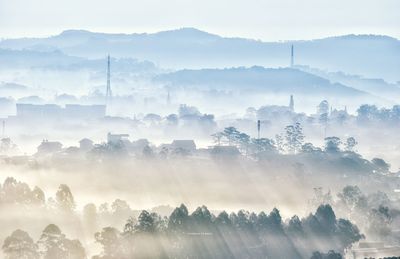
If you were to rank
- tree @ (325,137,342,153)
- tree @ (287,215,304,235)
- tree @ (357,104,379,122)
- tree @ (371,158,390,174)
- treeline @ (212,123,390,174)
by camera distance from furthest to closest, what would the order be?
tree @ (357,104,379,122), tree @ (325,137,342,153), treeline @ (212,123,390,174), tree @ (371,158,390,174), tree @ (287,215,304,235)

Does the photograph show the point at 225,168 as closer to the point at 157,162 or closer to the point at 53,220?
the point at 157,162

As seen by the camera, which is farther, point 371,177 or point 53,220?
point 371,177

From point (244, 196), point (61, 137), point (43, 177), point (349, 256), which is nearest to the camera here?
point (349, 256)

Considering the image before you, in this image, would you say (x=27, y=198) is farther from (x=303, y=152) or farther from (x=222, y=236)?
(x=303, y=152)

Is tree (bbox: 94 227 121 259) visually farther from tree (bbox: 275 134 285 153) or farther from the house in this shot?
tree (bbox: 275 134 285 153)

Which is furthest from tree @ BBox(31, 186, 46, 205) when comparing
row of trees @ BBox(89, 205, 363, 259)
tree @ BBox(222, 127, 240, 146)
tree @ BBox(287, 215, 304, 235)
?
tree @ BBox(222, 127, 240, 146)

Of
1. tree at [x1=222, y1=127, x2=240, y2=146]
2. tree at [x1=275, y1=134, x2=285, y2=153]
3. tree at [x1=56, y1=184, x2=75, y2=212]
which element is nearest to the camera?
tree at [x1=56, y1=184, x2=75, y2=212]

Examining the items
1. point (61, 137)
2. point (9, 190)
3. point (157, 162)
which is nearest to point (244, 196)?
point (157, 162)

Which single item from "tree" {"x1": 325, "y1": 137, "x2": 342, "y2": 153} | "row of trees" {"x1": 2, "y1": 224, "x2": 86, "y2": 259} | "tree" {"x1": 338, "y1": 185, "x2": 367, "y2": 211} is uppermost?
"row of trees" {"x1": 2, "y1": 224, "x2": 86, "y2": 259}
